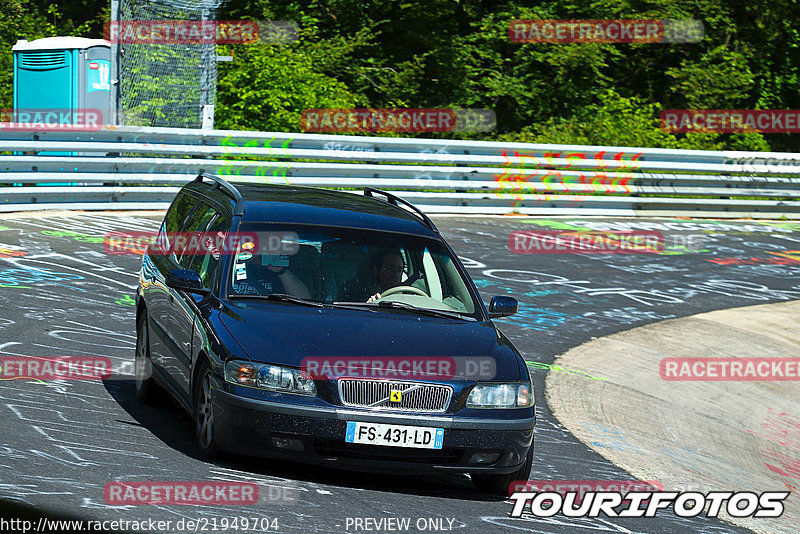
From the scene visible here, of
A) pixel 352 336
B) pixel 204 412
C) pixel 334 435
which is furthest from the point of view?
pixel 204 412

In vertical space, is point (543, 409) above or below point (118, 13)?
below

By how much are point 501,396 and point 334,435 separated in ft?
3.13

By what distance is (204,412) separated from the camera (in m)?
6.73

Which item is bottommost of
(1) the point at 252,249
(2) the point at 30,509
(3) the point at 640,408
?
(3) the point at 640,408

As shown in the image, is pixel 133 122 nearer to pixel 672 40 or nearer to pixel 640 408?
pixel 640 408

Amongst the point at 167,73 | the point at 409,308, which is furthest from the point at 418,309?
the point at 167,73

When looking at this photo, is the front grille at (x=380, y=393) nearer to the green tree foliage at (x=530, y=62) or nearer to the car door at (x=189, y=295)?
the car door at (x=189, y=295)

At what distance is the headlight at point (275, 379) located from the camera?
6316 millimetres

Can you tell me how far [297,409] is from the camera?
6.27 m

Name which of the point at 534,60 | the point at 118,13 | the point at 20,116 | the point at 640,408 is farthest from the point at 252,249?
the point at 534,60

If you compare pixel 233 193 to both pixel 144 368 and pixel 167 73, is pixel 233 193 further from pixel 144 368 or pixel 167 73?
pixel 167 73

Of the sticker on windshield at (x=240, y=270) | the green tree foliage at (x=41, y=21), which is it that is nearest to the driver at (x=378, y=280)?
the sticker on windshield at (x=240, y=270)

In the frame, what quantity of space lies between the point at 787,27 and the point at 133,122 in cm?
2088

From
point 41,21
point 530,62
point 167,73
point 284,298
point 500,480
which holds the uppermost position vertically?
point 41,21
